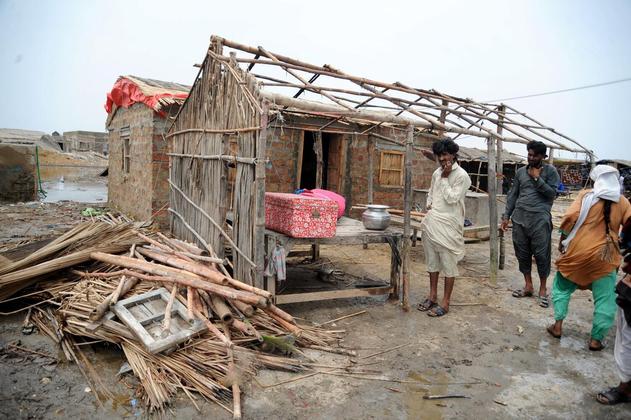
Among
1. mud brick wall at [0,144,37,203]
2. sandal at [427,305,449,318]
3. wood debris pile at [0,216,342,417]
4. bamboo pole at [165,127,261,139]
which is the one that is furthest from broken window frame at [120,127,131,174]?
sandal at [427,305,449,318]

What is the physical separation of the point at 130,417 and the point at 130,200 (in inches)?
301

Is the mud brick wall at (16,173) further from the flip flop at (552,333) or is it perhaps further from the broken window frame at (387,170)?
the flip flop at (552,333)

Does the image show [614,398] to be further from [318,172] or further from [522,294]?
[318,172]

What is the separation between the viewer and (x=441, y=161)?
4527mm

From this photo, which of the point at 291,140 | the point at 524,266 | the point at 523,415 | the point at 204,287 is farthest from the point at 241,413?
the point at 291,140

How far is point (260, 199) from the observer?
157 inches

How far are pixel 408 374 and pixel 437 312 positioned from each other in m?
1.46

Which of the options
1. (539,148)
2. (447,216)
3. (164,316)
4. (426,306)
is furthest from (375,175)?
(164,316)

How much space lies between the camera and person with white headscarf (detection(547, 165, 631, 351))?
11.9ft

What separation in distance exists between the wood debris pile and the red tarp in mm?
3371

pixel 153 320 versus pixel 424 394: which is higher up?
pixel 153 320

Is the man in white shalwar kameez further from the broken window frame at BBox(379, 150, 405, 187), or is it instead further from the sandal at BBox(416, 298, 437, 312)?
the broken window frame at BBox(379, 150, 405, 187)

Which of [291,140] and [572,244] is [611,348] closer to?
[572,244]

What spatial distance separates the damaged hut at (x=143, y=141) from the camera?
7938 millimetres
